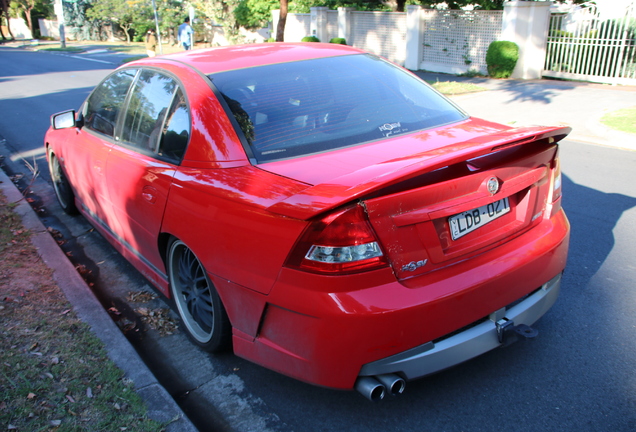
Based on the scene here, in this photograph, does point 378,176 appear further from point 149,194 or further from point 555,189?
point 149,194

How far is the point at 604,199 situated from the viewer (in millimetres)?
5723

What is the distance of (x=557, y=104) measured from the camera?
11.6 m

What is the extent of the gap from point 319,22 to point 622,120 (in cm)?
1829

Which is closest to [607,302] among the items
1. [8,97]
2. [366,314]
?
[366,314]

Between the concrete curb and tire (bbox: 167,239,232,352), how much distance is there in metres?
0.38

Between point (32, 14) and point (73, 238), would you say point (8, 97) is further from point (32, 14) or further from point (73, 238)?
point (32, 14)

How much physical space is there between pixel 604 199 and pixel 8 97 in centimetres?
1588

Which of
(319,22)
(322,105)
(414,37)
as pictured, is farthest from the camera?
(319,22)

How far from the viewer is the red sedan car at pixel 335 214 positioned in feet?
7.54

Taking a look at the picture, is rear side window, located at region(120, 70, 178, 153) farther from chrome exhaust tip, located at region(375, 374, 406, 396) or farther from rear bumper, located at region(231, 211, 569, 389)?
chrome exhaust tip, located at region(375, 374, 406, 396)

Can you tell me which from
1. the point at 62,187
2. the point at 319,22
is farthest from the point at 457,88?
the point at 319,22

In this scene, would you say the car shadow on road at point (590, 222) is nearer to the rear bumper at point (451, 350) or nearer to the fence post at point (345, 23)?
the rear bumper at point (451, 350)

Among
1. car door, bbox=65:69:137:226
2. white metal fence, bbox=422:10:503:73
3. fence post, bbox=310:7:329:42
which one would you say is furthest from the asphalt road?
fence post, bbox=310:7:329:42

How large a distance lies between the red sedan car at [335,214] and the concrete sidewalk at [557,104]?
6116mm
